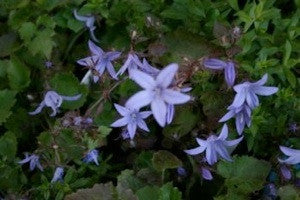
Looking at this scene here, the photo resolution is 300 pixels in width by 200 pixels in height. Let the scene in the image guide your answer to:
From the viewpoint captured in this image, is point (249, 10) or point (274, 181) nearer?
point (274, 181)

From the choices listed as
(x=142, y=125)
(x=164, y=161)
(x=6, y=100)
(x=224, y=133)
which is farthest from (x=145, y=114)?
(x=6, y=100)

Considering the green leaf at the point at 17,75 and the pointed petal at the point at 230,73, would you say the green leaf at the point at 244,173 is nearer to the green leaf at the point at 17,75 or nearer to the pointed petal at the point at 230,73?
the pointed petal at the point at 230,73

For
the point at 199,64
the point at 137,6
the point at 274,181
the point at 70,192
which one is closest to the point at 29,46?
the point at 137,6

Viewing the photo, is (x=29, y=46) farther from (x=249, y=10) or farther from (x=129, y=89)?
(x=249, y=10)

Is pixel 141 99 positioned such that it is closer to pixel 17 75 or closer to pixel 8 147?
pixel 8 147

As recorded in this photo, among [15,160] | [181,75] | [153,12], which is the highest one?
[181,75]

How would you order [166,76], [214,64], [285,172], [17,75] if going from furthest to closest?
[17,75], [285,172], [214,64], [166,76]

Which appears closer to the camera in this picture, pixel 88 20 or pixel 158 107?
pixel 158 107
